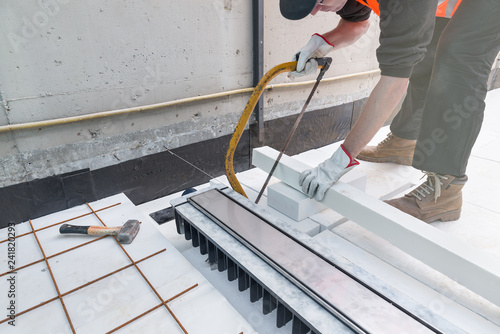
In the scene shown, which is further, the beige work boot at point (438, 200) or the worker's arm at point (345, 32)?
the worker's arm at point (345, 32)

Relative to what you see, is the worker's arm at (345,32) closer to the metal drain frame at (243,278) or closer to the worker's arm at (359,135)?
the worker's arm at (359,135)

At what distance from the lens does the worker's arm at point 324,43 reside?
146 centimetres

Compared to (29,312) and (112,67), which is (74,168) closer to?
(112,67)

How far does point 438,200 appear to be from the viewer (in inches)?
58.9

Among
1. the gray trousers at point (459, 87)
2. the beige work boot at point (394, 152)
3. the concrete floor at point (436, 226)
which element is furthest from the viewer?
the beige work boot at point (394, 152)

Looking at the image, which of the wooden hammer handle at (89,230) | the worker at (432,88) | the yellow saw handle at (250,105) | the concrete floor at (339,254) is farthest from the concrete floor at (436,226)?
the yellow saw handle at (250,105)

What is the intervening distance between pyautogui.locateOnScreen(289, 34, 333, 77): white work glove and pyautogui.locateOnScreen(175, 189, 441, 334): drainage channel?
2.37 feet

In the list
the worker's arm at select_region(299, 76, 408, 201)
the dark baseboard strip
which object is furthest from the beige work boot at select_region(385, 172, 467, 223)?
the dark baseboard strip

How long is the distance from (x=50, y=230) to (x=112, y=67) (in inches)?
34.6

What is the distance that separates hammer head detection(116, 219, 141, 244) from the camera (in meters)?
1.22

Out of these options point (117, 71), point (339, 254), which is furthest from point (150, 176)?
point (339, 254)

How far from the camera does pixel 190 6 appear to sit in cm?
178

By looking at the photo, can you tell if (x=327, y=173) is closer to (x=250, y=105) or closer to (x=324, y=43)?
(x=250, y=105)

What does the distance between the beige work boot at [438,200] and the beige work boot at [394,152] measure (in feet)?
1.90
